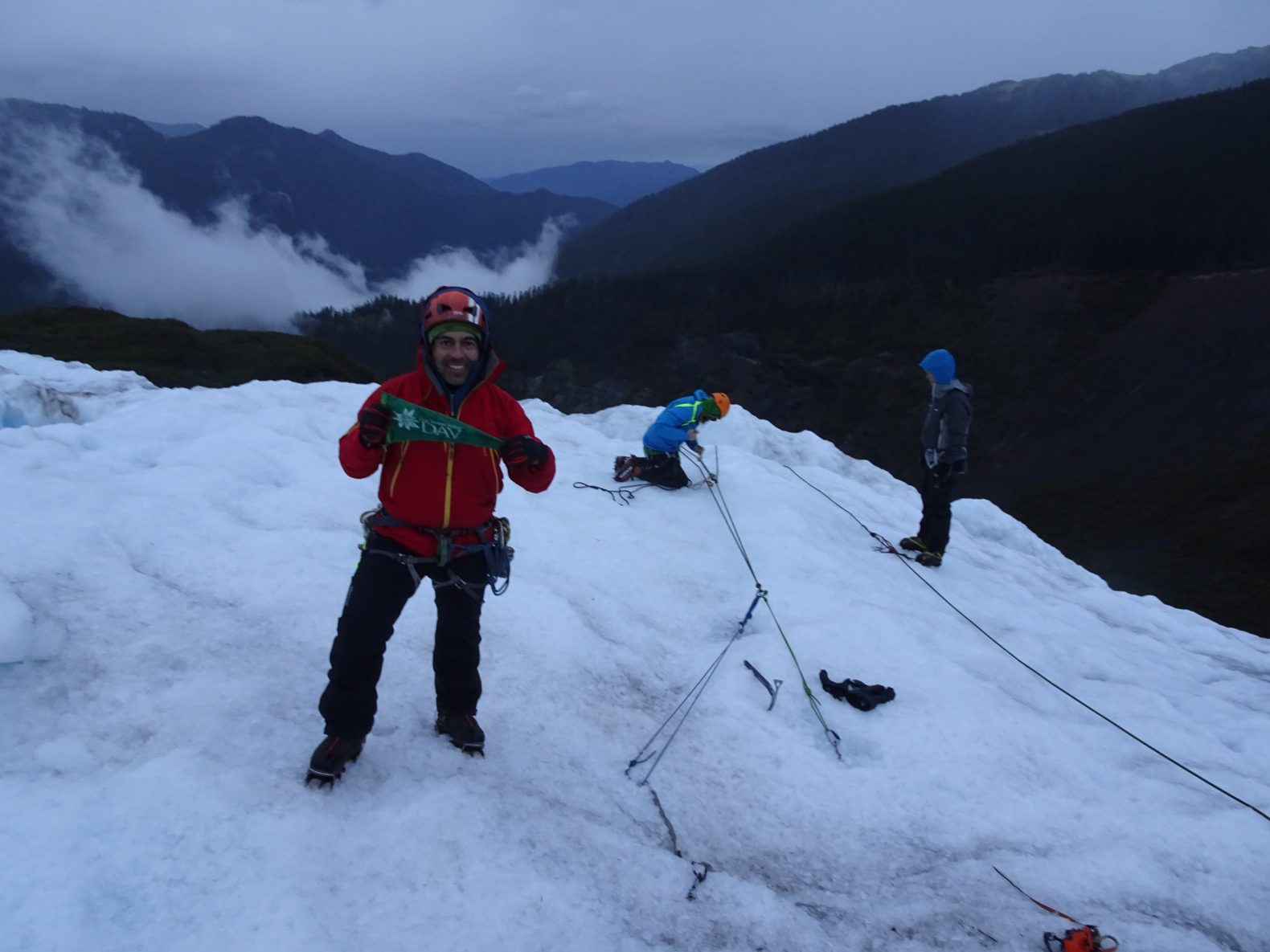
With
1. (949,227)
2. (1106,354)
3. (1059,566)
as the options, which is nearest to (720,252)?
(949,227)

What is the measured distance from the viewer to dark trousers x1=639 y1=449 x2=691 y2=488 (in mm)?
10828

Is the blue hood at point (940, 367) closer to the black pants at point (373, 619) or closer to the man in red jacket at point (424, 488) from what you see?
the man in red jacket at point (424, 488)

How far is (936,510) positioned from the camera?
33.1 feet

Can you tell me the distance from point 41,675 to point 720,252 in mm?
175933

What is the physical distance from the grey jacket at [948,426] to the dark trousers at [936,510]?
217mm

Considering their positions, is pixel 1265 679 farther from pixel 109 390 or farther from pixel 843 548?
pixel 109 390

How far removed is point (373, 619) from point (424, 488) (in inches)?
29.5

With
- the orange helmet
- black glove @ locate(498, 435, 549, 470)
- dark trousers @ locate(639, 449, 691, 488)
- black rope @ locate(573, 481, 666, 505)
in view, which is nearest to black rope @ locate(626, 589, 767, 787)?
black glove @ locate(498, 435, 549, 470)

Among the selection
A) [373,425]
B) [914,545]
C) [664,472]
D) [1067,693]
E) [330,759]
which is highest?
[373,425]

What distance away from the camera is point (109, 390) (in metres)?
13.2

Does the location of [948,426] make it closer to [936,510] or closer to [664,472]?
[936,510]

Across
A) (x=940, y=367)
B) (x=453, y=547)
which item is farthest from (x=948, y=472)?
(x=453, y=547)

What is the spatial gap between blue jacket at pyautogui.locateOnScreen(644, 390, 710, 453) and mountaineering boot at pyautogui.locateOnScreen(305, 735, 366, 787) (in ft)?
24.3

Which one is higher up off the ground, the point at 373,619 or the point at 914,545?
the point at 373,619
